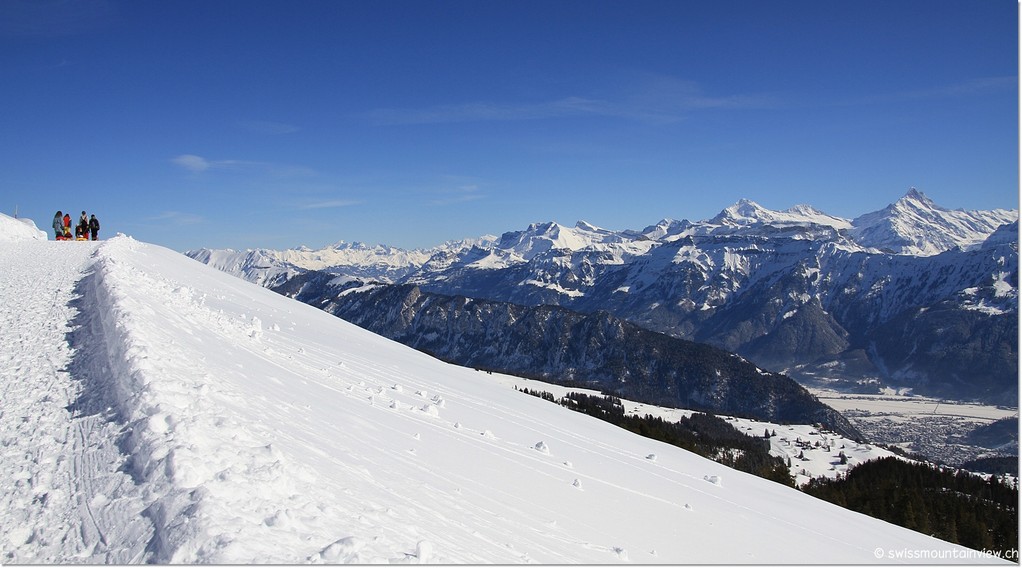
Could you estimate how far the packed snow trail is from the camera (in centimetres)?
714

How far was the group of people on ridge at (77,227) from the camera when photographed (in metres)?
51.4

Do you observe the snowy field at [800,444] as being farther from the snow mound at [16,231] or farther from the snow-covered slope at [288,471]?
the snow-covered slope at [288,471]

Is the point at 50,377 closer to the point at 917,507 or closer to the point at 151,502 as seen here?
the point at 151,502

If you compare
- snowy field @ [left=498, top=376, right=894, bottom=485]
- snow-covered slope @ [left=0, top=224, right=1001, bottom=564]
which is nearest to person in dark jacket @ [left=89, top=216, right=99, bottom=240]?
snow-covered slope @ [left=0, top=224, right=1001, bottom=564]

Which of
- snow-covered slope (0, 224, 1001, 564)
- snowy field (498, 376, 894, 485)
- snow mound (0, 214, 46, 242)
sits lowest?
snowy field (498, 376, 894, 485)

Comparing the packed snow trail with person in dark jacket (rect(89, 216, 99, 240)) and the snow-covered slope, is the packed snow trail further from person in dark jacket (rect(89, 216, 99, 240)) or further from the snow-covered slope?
person in dark jacket (rect(89, 216, 99, 240))

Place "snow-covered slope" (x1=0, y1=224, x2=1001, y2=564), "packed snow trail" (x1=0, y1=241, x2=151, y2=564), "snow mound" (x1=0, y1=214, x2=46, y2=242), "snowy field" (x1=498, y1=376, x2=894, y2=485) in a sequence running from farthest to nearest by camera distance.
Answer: "snowy field" (x1=498, y1=376, x2=894, y2=485) → "snow mound" (x1=0, y1=214, x2=46, y2=242) → "snow-covered slope" (x1=0, y1=224, x2=1001, y2=564) → "packed snow trail" (x1=0, y1=241, x2=151, y2=564)

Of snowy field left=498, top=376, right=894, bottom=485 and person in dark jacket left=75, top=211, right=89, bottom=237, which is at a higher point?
person in dark jacket left=75, top=211, right=89, bottom=237

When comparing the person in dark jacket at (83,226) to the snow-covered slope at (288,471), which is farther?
the person in dark jacket at (83,226)

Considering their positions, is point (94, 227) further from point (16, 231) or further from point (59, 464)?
point (59, 464)

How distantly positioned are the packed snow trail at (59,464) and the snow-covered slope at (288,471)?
0.03 meters

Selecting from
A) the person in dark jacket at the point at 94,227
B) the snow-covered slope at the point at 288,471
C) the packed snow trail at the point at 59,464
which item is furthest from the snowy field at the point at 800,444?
the packed snow trail at the point at 59,464

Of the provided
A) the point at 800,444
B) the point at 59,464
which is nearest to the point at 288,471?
the point at 59,464

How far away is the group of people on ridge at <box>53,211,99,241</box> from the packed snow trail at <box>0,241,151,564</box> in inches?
1663
